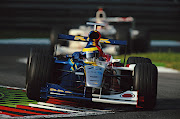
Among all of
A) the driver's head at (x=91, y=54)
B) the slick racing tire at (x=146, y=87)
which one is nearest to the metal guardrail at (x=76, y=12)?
the driver's head at (x=91, y=54)

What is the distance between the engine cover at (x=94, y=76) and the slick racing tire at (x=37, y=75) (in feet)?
1.97

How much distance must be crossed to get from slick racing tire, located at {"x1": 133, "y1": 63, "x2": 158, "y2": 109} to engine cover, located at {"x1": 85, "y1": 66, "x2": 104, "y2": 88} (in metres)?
0.55

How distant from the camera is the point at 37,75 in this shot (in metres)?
6.34

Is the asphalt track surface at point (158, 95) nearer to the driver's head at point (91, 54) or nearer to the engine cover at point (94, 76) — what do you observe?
the engine cover at point (94, 76)

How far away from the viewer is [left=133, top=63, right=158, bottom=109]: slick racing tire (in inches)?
247

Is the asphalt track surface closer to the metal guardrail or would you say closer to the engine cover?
the engine cover

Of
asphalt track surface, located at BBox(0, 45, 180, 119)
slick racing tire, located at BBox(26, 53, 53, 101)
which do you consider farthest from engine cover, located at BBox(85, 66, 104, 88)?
slick racing tire, located at BBox(26, 53, 53, 101)

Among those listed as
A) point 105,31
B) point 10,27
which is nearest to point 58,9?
point 10,27

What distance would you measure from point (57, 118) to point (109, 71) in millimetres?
1782

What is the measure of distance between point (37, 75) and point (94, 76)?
861mm

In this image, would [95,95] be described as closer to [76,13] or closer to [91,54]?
[91,54]

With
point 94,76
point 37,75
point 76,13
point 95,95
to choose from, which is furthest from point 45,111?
point 76,13

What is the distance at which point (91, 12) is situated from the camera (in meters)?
22.8

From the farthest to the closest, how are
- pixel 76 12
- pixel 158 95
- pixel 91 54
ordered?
pixel 76 12
pixel 158 95
pixel 91 54
